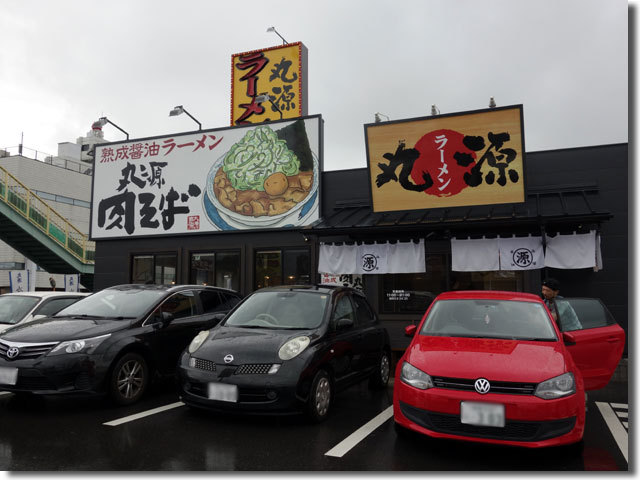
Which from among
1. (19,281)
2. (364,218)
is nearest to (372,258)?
(364,218)

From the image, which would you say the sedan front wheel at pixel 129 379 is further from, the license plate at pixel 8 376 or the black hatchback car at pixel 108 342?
the license plate at pixel 8 376

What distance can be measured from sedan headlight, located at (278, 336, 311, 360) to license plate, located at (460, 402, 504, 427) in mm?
1971

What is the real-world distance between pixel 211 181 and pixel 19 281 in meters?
7.93

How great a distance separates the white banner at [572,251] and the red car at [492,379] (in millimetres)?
4035

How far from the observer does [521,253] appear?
9766 mm

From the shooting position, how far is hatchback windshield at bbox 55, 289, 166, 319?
714 centimetres

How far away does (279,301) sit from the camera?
698 cm

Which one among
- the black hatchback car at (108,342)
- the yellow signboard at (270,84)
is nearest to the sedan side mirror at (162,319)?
the black hatchback car at (108,342)

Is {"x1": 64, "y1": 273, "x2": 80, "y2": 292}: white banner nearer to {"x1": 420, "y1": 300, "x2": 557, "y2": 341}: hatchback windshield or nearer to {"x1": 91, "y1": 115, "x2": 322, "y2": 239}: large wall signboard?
{"x1": 91, "y1": 115, "x2": 322, "y2": 239}: large wall signboard

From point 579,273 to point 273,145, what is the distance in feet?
25.8

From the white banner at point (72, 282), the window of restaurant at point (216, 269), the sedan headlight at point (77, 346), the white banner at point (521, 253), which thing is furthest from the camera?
the white banner at point (72, 282)

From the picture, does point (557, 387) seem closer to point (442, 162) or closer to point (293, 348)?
point (293, 348)

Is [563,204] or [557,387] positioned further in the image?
[563,204]

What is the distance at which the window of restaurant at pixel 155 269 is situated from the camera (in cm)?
1402
